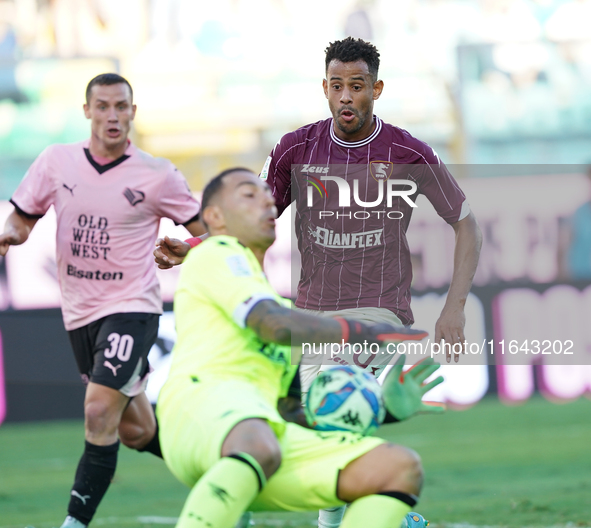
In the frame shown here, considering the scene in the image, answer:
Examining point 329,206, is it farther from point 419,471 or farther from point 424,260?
point 424,260

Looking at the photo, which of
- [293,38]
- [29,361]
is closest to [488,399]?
[29,361]

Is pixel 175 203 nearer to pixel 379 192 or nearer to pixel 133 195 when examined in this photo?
pixel 133 195

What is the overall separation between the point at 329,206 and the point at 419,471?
76.0 inches

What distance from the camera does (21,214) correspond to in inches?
218

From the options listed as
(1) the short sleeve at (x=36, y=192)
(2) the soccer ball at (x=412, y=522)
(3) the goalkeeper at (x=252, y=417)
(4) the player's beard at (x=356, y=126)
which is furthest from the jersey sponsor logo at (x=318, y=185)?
(1) the short sleeve at (x=36, y=192)

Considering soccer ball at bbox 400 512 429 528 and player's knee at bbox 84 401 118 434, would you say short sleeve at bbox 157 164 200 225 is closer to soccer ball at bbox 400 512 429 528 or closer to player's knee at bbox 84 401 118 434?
player's knee at bbox 84 401 118 434

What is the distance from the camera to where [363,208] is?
4668mm

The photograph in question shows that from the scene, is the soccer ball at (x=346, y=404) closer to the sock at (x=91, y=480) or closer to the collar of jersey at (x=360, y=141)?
the collar of jersey at (x=360, y=141)

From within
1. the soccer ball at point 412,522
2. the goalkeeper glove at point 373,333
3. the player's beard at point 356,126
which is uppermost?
the player's beard at point 356,126

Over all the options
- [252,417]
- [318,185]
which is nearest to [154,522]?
[318,185]

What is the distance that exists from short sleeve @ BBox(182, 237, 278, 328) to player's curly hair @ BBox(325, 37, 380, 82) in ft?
5.52

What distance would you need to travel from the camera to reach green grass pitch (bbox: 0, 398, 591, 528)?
6.26 m

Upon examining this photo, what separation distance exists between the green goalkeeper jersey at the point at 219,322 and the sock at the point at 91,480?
6.86 ft

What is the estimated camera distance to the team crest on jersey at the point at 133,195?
553 centimetres
